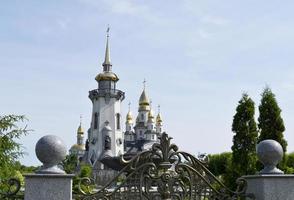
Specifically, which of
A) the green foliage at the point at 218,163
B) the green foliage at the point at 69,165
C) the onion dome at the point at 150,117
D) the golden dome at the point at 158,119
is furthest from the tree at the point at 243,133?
the golden dome at the point at 158,119

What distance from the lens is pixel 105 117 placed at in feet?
202

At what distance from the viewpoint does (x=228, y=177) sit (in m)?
21.2

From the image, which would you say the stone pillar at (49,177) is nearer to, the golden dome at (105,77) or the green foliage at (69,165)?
the green foliage at (69,165)

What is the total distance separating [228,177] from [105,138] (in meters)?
39.6

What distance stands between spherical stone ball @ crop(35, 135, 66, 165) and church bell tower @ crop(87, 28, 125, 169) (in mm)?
54589

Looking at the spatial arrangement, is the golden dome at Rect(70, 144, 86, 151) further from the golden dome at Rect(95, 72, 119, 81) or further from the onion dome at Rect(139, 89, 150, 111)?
the golden dome at Rect(95, 72, 119, 81)

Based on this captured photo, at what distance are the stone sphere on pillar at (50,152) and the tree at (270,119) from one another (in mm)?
14779

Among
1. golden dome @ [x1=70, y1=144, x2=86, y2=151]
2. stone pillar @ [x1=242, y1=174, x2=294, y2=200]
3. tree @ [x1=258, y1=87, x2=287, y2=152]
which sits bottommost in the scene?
stone pillar @ [x1=242, y1=174, x2=294, y2=200]

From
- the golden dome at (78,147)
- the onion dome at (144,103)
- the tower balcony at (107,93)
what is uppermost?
the onion dome at (144,103)

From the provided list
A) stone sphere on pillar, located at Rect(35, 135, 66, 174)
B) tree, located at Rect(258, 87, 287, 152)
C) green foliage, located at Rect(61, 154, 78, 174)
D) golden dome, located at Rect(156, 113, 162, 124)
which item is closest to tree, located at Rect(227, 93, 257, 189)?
tree, located at Rect(258, 87, 287, 152)

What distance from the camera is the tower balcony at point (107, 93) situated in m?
61.0

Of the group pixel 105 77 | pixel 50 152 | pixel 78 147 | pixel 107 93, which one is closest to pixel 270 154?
pixel 50 152

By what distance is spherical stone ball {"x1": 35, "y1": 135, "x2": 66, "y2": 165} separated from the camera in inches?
219

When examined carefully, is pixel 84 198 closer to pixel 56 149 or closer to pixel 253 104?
pixel 56 149
